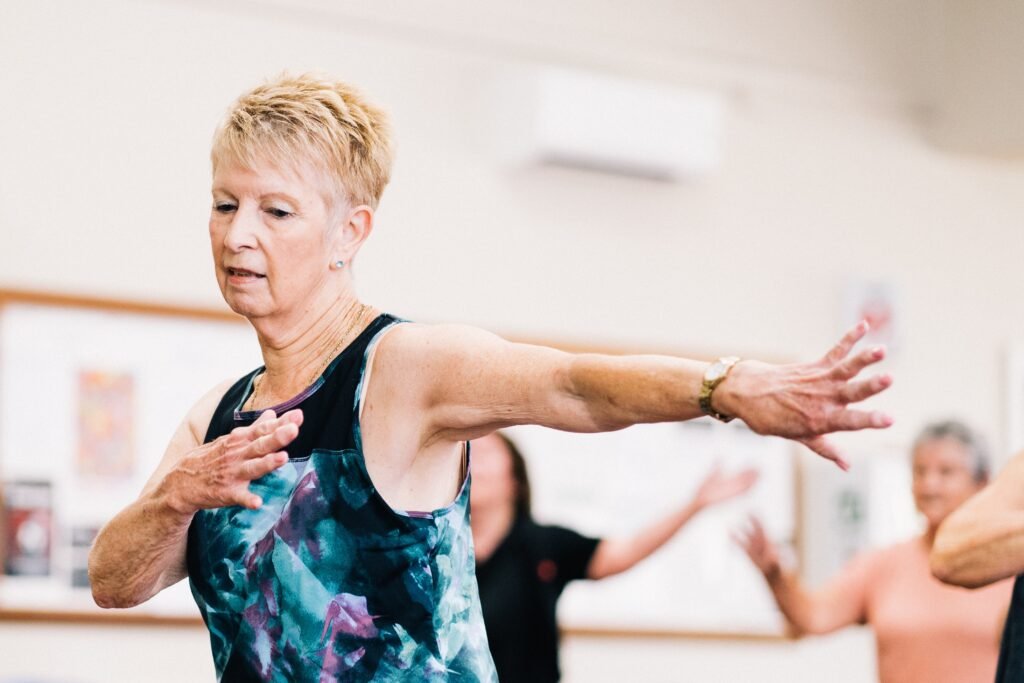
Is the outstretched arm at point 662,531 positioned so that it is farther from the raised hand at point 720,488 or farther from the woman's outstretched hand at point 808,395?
the woman's outstretched hand at point 808,395

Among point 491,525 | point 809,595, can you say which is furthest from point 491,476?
point 809,595

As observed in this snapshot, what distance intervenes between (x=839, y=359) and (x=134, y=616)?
302 centimetres

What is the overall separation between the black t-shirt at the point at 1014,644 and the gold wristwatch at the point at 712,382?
3.15 ft

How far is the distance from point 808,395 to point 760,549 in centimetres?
213

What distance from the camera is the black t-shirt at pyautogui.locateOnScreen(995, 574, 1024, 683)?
6.94 ft

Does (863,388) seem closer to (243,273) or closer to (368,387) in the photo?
(368,387)

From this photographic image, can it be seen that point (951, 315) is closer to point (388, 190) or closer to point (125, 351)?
point (388, 190)

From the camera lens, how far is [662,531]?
3592mm

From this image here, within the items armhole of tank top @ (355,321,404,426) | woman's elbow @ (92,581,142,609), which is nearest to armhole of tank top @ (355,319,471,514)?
armhole of tank top @ (355,321,404,426)

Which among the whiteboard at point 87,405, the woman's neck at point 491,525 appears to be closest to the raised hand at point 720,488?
the woman's neck at point 491,525

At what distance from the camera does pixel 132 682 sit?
3.98 meters

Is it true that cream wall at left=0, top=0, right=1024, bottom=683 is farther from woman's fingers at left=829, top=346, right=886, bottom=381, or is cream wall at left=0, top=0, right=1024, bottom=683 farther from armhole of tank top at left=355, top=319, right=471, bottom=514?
woman's fingers at left=829, top=346, right=886, bottom=381

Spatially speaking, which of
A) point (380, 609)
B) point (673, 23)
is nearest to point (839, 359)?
point (380, 609)

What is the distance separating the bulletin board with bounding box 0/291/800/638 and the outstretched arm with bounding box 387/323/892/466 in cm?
253
